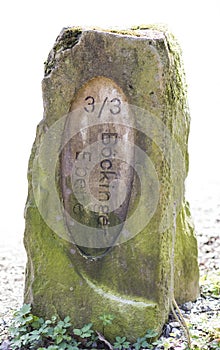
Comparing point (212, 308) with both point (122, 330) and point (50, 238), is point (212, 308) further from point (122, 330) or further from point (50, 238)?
point (50, 238)

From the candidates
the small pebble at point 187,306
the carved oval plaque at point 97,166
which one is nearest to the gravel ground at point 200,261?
the small pebble at point 187,306

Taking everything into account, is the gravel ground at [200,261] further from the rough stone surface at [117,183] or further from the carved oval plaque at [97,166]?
the carved oval plaque at [97,166]

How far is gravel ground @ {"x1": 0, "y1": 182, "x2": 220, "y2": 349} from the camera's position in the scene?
3710 mm

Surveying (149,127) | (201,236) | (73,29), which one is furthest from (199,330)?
(201,236)

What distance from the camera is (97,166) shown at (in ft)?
11.1

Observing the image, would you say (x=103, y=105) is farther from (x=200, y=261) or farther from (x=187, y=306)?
(x=200, y=261)

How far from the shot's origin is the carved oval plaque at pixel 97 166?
3.29 m

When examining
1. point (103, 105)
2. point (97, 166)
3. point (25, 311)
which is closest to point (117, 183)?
point (97, 166)

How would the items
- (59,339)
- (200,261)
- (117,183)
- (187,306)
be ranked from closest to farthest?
(59,339) < (117,183) < (187,306) < (200,261)

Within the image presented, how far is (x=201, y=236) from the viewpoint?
18.4 ft

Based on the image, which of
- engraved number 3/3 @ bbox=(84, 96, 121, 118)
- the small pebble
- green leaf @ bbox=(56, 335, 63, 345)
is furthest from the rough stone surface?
the small pebble

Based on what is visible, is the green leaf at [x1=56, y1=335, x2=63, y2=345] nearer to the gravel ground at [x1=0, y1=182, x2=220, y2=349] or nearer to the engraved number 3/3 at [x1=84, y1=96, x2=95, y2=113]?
the gravel ground at [x1=0, y1=182, x2=220, y2=349]

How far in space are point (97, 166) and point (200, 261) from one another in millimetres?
1965

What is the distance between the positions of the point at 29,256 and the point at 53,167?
52 cm
